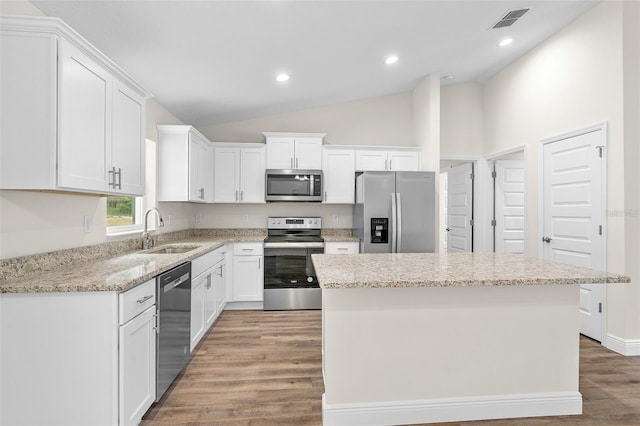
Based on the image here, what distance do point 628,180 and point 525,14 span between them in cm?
185

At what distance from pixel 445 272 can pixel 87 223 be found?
2526 mm

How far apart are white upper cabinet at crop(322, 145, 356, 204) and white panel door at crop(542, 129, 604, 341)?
2.36 m

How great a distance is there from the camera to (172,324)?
7.30 feet

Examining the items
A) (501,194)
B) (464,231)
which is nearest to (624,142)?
(501,194)

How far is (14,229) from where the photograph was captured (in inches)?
68.1

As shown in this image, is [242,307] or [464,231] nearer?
[242,307]

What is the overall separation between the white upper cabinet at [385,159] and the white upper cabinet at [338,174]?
128 mm

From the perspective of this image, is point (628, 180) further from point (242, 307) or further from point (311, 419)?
point (242, 307)

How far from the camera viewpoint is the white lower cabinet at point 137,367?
1.62 m

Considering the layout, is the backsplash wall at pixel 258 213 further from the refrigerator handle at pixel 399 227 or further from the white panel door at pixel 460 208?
the white panel door at pixel 460 208

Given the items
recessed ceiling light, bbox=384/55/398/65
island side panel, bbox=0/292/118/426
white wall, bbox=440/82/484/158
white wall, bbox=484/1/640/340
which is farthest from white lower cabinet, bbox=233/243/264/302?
white wall, bbox=484/1/640/340

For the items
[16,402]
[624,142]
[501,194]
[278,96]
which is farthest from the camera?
[501,194]

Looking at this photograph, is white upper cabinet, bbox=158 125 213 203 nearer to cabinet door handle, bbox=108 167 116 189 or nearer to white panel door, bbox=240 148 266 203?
white panel door, bbox=240 148 266 203

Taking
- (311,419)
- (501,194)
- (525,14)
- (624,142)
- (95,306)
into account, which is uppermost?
(525,14)
